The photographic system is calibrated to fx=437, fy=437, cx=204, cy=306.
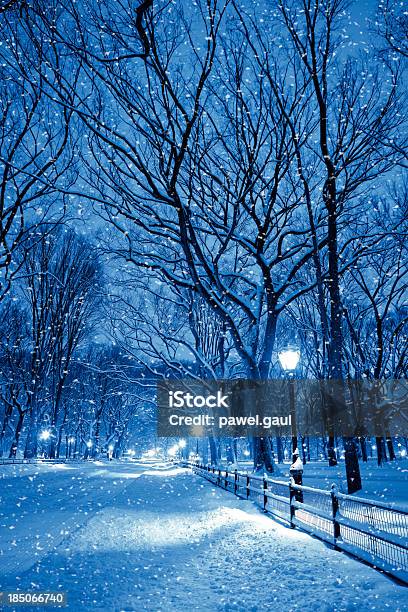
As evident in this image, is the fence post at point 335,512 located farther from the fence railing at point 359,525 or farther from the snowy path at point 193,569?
the snowy path at point 193,569

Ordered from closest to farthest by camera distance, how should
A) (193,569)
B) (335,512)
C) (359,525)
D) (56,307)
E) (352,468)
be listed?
(193,569), (359,525), (335,512), (352,468), (56,307)

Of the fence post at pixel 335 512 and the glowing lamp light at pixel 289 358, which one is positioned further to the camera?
the glowing lamp light at pixel 289 358

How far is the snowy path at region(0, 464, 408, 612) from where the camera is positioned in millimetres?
3979

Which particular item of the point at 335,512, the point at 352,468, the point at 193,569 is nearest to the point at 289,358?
the point at 335,512

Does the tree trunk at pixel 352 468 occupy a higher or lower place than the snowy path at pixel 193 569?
higher

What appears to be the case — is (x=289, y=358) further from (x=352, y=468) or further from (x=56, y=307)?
(x=56, y=307)

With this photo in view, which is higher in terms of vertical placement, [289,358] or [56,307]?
[56,307]

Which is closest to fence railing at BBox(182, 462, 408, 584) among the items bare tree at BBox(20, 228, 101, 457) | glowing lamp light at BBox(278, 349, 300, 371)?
glowing lamp light at BBox(278, 349, 300, 371)

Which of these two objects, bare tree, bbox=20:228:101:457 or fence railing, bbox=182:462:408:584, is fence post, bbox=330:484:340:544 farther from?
bare tree, bbox=20:228:101:457

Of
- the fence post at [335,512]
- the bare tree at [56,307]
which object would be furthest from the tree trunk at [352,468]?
the bare tree at [56,307]

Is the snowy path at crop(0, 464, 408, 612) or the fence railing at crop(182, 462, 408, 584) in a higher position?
the fence railing at crop(182, 462, 408, 584)

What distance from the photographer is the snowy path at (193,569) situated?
3979 millimetres

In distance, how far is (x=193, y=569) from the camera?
5.01 m

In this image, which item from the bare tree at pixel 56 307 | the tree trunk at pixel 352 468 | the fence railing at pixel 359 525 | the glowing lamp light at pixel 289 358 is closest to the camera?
the fence railing at pixel 359 525
